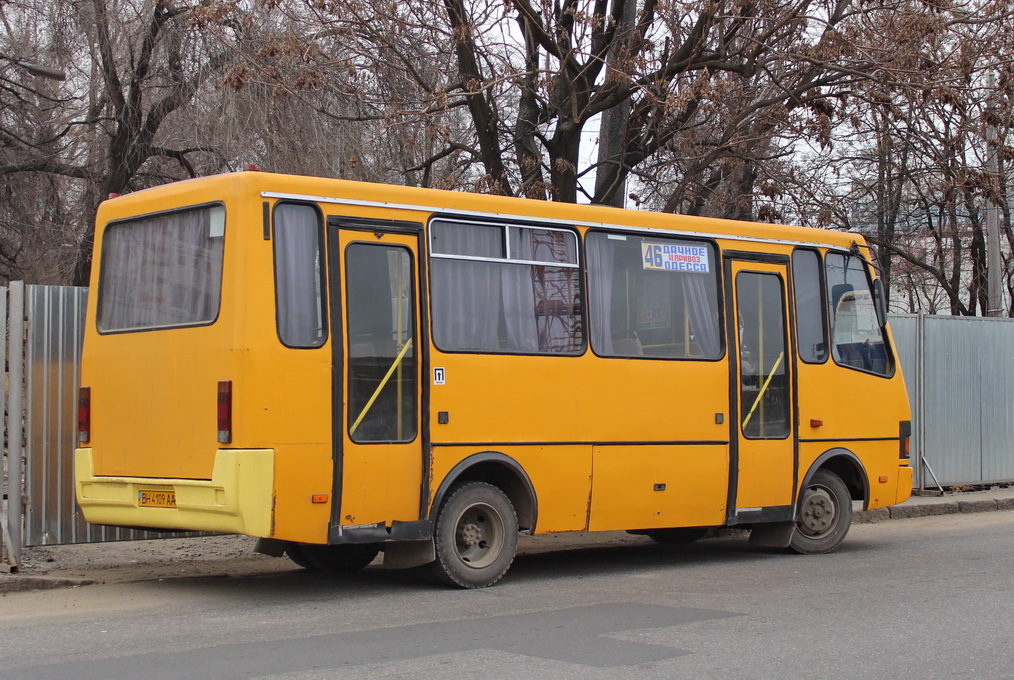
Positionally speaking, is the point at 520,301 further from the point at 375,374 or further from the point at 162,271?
the point at 162,271

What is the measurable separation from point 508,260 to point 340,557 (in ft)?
9.69

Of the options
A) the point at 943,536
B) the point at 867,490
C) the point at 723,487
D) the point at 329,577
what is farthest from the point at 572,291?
the point at 943,536

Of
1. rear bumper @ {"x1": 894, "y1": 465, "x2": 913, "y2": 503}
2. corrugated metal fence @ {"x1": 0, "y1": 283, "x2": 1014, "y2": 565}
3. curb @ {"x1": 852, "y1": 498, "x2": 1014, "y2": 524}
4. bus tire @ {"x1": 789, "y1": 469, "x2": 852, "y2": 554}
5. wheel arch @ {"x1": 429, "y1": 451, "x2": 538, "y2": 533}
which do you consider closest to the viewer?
wheel arch @ {"x1": 429, "y1": 451, "x2": 538, "y2": 533}

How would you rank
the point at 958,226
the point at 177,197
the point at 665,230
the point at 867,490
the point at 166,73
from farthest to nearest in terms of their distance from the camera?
the point at 958,226 < the point at 166,73 < the point at 867,490 < the point at 665,230 < the point at 177,197

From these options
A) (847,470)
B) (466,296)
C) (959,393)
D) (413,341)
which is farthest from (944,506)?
(413,341)

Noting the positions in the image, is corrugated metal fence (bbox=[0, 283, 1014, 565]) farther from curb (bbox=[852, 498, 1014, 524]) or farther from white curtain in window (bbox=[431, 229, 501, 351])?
curb (bbox=[852, 498, 1014, 524])

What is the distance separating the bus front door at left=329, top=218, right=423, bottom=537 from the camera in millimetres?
8828

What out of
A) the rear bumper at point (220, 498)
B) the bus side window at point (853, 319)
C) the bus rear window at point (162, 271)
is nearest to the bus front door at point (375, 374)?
the rear bumper at point (220, 498)

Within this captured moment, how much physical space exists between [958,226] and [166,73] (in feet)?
70.8

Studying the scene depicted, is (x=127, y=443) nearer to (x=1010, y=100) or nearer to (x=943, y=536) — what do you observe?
(x=943, y=536)

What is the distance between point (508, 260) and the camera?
32.7 ft

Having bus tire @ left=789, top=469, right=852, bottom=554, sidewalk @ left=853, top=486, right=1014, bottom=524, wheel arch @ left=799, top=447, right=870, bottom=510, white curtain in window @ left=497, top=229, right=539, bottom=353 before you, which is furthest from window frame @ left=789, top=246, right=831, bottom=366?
sidewalk @ left=853, top=486, right=1014, bottom=524

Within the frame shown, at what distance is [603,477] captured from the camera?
10.4 meters

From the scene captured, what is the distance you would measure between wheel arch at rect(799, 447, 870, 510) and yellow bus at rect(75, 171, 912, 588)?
81 mm
